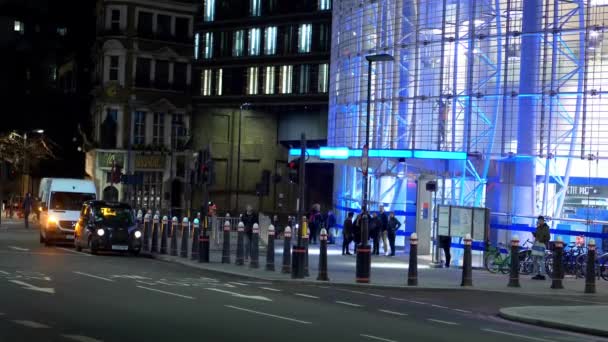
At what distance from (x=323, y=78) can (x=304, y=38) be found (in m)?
3.93

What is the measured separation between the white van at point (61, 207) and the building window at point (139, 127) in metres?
33.3

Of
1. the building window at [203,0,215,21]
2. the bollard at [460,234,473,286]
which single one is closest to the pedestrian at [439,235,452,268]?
the bollard at [460,234,473,286]

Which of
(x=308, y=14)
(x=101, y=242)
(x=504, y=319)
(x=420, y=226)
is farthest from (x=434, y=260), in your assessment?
(x=308, y=14)

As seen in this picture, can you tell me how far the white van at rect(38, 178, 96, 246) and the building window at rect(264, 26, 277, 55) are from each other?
45007 mm

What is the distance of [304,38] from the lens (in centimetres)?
8856

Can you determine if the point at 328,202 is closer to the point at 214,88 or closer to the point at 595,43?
the point at 214,88

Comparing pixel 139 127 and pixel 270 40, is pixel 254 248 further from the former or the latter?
pixel 270 40

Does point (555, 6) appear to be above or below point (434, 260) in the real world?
above

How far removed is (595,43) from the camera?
125ft

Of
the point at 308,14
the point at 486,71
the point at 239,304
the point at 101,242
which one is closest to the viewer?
the point at 239,304

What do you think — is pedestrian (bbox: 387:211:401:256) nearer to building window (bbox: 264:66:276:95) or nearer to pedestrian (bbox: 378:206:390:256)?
pedestrian (bbox: 378:206:390:256)

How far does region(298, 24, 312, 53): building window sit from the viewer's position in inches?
3474

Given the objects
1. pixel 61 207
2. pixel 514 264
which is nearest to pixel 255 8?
pixel 61 207

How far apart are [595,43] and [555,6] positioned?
2.00 meters
